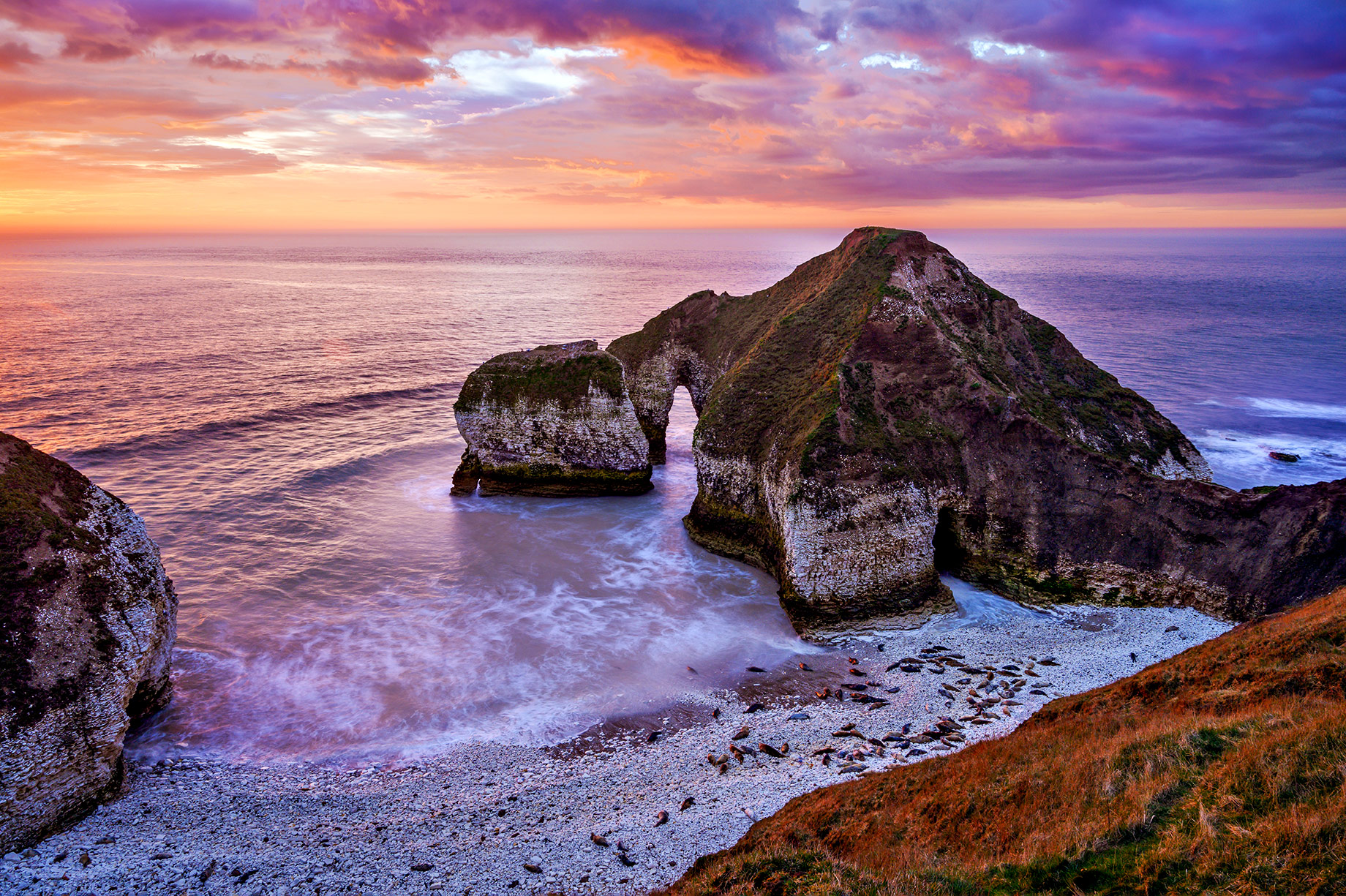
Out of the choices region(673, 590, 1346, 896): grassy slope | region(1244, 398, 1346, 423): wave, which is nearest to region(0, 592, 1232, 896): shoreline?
region(673, 590, 1346, 896): grassy slope

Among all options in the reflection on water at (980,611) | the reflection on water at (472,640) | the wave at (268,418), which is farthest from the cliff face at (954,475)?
the wave at (268,418)

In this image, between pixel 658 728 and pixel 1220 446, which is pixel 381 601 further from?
pixel 1220 446

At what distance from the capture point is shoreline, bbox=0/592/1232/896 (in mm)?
13141

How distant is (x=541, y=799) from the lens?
15.3 m

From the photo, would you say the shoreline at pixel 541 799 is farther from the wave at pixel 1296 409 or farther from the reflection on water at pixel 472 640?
the wave at pixel 1296 409

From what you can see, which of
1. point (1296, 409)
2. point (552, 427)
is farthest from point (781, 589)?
point (1296, 409)

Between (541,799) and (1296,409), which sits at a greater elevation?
(1296,409)

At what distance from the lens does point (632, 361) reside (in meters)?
38.1

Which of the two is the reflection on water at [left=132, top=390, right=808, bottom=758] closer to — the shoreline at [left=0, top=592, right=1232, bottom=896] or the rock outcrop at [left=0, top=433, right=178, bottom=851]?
the shoreline at [left=0, top=592, right=1232, bottom=896]

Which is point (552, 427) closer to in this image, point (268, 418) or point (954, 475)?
point (954, 475)

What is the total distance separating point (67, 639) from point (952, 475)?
85.2 ft

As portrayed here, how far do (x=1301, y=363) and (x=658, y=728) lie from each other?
81291 millimetres

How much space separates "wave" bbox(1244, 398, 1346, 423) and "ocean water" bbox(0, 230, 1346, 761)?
36 centimetres

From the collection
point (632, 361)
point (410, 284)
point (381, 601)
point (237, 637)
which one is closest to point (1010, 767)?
point (381, 601)
